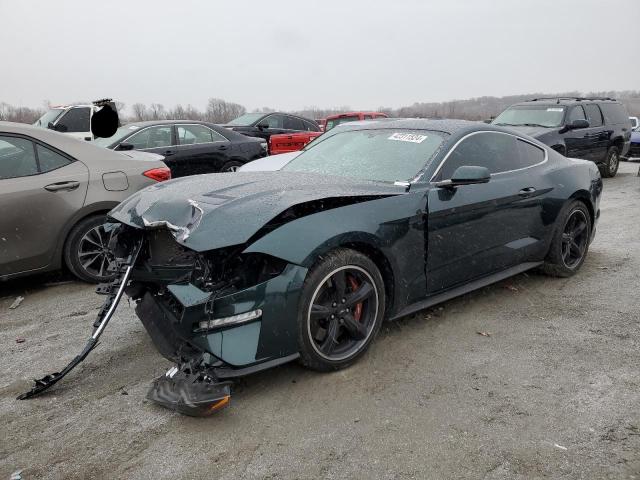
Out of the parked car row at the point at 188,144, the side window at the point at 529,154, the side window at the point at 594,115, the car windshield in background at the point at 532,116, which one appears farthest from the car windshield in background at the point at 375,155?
the side window at the point at 594,115

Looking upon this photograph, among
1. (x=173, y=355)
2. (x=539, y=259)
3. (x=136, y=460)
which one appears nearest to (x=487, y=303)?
(x=539, y=259)

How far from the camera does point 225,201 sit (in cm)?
313

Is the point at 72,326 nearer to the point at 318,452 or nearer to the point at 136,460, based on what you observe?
the point at 136,460

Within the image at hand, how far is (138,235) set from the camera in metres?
3.46

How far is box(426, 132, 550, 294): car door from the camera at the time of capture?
3734 millimetres

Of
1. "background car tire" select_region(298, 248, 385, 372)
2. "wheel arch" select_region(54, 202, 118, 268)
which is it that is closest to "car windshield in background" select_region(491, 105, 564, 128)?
"wheel arch" select_region(54, 202, 118, 268)

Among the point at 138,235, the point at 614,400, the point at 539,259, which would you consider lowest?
the point at 614,400

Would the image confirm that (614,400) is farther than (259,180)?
No

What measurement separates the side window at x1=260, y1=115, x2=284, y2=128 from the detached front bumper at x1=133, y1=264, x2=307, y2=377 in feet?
37.0

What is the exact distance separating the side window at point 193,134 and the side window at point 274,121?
4397 mm

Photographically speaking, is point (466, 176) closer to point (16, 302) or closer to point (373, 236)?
point (373, 236)

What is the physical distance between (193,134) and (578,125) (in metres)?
7.45

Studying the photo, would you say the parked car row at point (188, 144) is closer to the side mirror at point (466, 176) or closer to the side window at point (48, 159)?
the side window at point (48, 159)

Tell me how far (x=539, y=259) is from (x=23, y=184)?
4.61 metres
